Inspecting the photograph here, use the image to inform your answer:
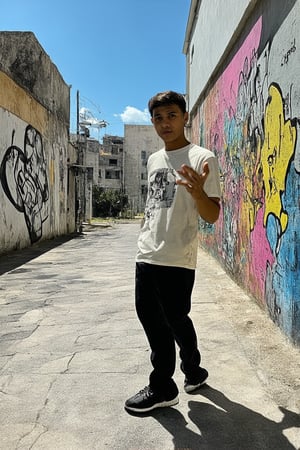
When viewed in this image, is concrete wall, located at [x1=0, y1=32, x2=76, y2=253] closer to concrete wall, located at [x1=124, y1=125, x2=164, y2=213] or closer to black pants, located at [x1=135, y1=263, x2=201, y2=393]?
black pants, located at [x1=135, y1=263, x2=201, y2=393]

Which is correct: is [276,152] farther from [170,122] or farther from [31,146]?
[31,146]

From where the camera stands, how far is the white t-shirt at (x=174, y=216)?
8.75 feet

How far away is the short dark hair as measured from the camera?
107 inches

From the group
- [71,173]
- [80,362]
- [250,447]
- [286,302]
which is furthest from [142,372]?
[71,173]

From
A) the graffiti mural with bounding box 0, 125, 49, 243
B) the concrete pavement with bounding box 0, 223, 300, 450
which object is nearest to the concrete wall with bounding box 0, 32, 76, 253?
the graffiti mural with bounding box 0, 125, 49, 243

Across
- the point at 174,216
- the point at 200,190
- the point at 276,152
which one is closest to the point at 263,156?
the point at 276,152

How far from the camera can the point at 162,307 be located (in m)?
2.76

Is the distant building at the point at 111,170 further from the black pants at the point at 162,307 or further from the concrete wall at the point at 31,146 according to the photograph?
the black pants at the point at 162,307

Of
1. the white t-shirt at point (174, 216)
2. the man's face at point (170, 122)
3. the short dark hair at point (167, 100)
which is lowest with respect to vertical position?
the white t-shirt at point (174, 216)

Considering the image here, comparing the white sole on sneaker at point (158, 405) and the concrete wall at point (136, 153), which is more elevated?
the concrete wall at point (136, 153)

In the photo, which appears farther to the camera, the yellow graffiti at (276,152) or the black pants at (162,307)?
the yellow graffiti at (276,152)

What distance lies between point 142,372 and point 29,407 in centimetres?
89

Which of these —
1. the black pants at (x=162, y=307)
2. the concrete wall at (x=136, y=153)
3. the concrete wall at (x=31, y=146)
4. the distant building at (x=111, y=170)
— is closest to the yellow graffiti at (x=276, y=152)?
the black pants at (x=162, y=307)

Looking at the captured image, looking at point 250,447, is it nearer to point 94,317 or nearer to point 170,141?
point 170,141
